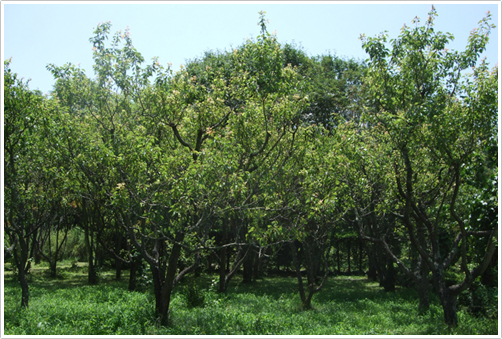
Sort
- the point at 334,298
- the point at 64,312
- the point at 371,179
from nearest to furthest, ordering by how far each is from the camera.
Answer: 1. the point at 64,312
2. the point at 371,179
3. the point at 334,298

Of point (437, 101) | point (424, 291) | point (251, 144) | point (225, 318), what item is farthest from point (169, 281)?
point (424, 291)

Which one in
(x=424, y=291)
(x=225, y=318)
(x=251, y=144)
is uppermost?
(x=251, y=144)

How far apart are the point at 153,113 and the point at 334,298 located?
12.9m

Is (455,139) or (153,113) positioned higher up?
(153,113)

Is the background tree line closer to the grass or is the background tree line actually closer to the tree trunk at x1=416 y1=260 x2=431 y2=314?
the grass

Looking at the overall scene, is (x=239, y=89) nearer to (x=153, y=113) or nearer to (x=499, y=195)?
(x=153, y=113)

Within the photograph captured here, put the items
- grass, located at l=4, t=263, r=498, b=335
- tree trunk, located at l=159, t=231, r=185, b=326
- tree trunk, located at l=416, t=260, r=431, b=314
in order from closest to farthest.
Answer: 1. grass, located at l=4, t=263, r=498, b=335
2. tree trunk, located at l=159, t=231, r=185, b=326
3. tree trunk, located at l=416, t=260, r=431, b=314

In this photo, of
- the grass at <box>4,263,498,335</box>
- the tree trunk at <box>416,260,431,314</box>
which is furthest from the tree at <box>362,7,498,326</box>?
the tree trunk at <box>416,260,431,314</box>

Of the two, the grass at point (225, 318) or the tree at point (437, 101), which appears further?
the grass at point (225, 318)

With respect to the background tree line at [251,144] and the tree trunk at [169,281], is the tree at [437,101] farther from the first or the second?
the tree trunk at [169,281]

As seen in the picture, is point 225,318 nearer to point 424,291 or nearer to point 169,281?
point 169,281

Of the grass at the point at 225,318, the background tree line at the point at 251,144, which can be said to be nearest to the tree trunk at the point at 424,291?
the grass at the point at 225,318

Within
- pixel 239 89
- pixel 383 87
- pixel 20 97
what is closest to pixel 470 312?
pixel 383 87

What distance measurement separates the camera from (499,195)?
8.27 metres
